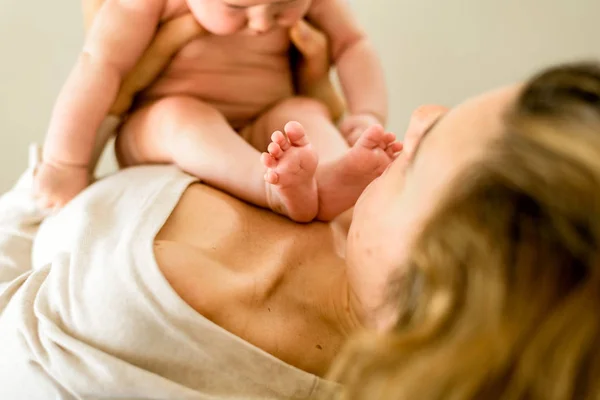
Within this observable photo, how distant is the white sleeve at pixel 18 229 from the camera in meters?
0.63

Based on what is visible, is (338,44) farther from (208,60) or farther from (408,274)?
(408,274)

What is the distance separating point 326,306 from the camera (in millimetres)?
550

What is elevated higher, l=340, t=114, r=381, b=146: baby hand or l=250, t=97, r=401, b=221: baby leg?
l=250, t=97, r=401, b=221: baby leg

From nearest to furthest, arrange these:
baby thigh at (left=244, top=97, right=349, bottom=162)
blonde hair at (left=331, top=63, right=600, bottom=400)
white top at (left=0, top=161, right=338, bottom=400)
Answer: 1. blonde hair at (left=331, top=63, right=600, bottom=400)
2. white top at (left=0, top=161, right=338, bottom=400)
3. baby thigh at (left=244, top=97, right=349, bottom=162)

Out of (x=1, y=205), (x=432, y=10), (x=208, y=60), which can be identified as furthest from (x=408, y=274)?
(x=432, y=10)

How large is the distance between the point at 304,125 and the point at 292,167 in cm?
16

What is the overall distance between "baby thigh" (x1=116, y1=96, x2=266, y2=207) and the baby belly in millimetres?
24

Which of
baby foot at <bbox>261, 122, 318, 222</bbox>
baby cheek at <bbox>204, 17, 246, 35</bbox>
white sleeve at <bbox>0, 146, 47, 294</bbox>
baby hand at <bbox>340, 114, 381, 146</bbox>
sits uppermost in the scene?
baby cheek at <bbox>204, 17, 246, 35</bbox>

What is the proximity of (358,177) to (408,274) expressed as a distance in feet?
0.69

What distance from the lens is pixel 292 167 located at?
56cm

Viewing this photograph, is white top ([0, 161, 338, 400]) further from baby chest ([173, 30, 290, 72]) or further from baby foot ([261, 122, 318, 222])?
baby chest ([173, 30, 290, 72])

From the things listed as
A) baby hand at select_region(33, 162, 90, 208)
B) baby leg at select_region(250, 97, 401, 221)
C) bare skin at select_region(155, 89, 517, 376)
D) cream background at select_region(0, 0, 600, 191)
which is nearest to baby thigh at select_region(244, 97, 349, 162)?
baby leg at select_region(250, 97, 401, 221)

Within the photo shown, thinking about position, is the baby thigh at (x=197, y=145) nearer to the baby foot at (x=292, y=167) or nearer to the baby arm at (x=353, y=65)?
the baby foot at (x=292, y=167)

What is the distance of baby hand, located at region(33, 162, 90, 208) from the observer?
0.66m
